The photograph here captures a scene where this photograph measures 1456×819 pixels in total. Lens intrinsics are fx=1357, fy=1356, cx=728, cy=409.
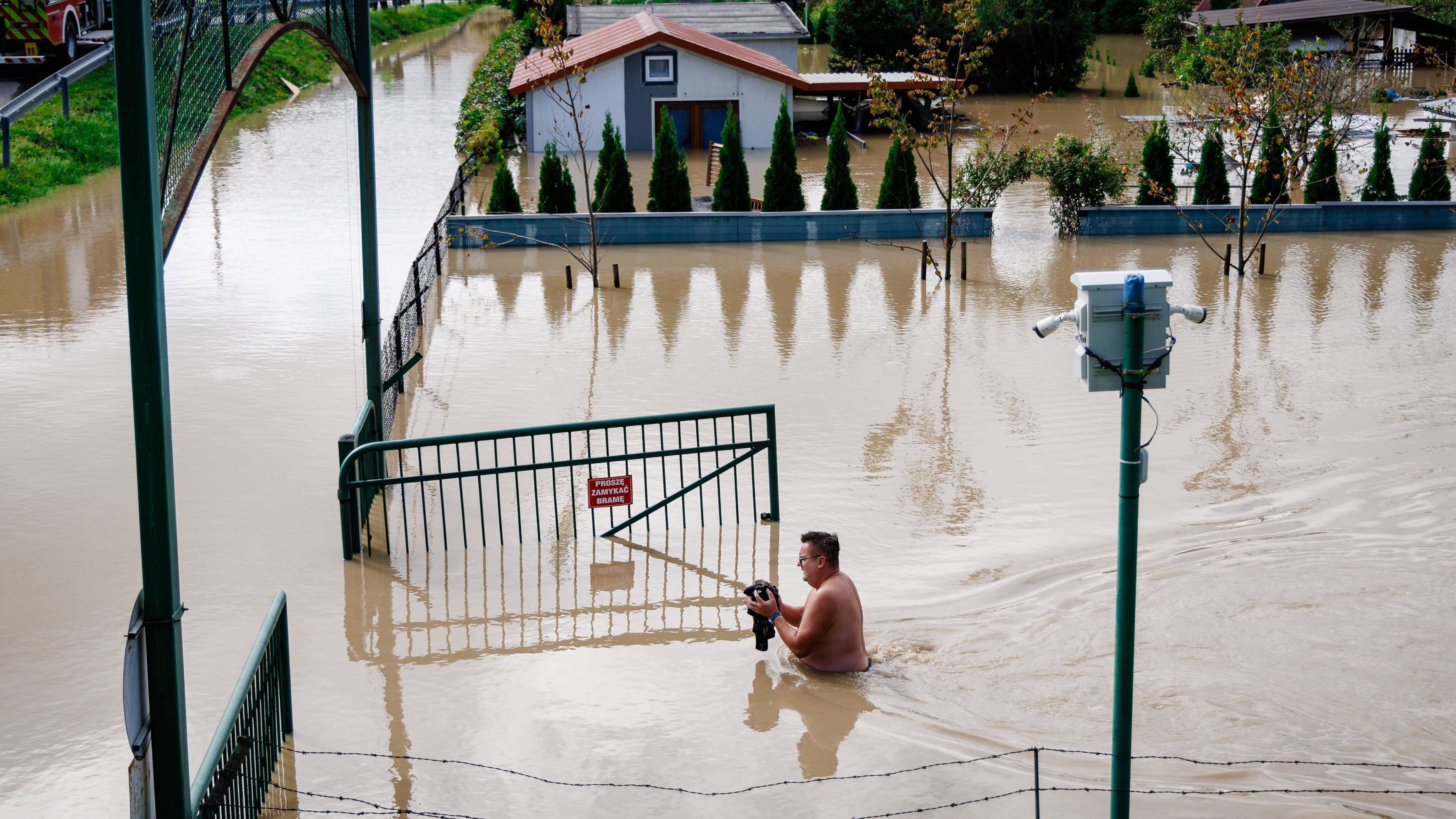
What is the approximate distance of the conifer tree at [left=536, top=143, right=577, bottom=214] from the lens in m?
22.9

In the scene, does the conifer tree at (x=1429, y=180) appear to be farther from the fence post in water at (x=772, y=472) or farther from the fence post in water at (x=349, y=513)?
the fence post in water at (x=349, y=513)

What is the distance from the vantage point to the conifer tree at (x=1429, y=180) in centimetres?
2470

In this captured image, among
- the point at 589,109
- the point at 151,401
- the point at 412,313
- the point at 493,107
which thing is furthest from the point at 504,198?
the point at 151,401

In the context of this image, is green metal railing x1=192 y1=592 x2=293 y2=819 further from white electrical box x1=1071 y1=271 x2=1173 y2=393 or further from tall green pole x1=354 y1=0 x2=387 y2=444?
tall green pole x1=354 y1=0 x2=387 y2=444

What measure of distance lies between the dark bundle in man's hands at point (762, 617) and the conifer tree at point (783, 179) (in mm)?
15892

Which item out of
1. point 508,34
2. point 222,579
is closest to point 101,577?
point 222,579

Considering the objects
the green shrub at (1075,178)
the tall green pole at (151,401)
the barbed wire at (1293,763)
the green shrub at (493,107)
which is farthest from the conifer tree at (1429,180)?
the tall green pole at (151,401)

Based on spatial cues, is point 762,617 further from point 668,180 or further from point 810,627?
point 668,180

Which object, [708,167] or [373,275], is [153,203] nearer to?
[373,275]

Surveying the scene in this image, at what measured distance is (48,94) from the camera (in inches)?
1206

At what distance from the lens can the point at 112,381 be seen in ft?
48.8

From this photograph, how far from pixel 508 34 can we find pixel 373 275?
41571 millimetres

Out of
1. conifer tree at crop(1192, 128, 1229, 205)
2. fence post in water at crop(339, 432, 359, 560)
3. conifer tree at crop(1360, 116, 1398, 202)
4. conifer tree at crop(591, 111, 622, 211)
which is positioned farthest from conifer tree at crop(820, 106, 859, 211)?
fence post in water at crop(339, 432, 359, 560)

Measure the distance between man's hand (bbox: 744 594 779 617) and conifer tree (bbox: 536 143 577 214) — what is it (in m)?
15.6
